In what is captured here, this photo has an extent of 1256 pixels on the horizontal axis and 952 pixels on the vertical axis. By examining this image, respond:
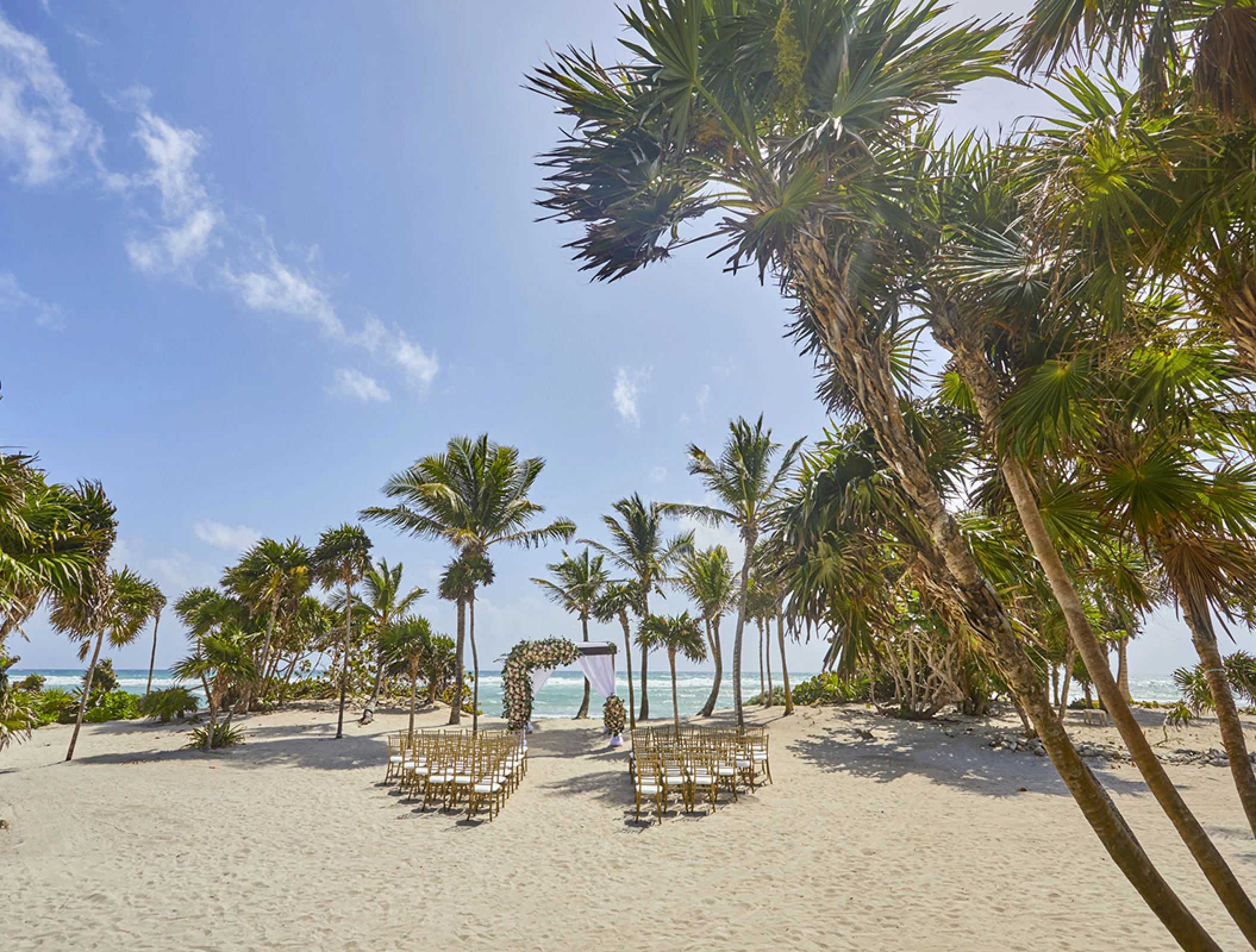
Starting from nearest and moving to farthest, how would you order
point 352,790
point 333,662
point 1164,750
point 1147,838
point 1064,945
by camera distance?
point 1064,945 → point 1147,838 → point 352,790 → point 1164,750 → point 333,662

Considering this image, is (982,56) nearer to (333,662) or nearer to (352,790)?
(352,790)

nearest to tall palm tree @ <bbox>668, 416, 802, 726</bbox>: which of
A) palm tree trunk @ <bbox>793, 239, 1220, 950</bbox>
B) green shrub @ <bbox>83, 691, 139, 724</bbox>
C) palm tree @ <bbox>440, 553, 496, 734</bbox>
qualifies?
palm tree @ <bbox>440, 553, 496, 734</bbox>

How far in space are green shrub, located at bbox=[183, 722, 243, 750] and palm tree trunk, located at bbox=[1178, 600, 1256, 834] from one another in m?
21.7

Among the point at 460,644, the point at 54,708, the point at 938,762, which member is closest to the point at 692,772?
the point at 938,762

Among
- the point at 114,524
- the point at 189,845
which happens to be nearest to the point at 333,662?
the point at 114,524

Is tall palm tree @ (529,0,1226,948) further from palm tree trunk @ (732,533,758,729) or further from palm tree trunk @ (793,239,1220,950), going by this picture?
palm tree trunk @ (732,533,758,729)

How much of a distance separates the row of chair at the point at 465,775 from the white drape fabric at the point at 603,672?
5.59m

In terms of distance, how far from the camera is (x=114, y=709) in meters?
24.1

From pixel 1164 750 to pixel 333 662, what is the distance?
33681mm

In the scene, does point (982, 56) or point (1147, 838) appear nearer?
point (982, 56)

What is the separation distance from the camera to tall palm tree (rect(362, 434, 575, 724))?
20.3 metres

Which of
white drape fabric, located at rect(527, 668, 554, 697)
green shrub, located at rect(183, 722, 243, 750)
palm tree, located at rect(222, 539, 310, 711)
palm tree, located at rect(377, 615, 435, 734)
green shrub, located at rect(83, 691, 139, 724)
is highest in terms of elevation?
palm tree, located at rect(222, 539, 310, 711)

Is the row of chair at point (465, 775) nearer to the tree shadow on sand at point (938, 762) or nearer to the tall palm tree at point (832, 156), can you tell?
the tree shadow on sand at point (938, 762)

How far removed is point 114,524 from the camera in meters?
12.6
